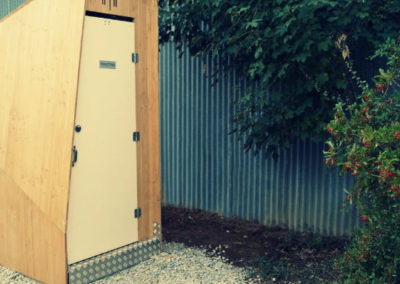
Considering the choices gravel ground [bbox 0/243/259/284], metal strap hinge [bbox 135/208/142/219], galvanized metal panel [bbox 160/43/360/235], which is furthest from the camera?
galvanized metal panel [bbox 160/43/360/235]

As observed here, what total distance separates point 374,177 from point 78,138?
2.83 meters

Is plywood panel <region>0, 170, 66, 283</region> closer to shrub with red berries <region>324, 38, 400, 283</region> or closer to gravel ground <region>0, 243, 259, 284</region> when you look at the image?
gravel ground <region>0, 243, 259, 284</region>

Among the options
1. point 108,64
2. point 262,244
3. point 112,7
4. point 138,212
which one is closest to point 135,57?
point 108,64

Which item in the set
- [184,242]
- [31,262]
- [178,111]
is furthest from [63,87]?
[178,111]

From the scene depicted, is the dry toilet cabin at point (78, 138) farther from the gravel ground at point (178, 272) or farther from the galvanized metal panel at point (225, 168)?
the galvanized metal panel at point (225, 168)

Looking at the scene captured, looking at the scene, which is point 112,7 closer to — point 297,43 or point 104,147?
point 104,147

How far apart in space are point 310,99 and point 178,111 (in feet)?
9.19

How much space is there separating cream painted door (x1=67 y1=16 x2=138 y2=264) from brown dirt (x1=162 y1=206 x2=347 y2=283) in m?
1.14

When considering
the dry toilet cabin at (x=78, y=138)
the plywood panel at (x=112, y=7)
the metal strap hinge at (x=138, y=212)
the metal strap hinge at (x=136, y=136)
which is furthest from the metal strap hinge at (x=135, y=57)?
the metal strap hinge at (x=138, y=212)

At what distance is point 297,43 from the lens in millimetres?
4309

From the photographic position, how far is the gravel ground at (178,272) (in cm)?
445

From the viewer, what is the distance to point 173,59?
7.00 meters

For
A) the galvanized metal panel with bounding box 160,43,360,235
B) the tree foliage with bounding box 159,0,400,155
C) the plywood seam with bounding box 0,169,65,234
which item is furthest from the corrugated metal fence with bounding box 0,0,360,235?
the plywood seam with bounding box 0,169,65,234

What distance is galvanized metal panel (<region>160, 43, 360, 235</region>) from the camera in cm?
562
